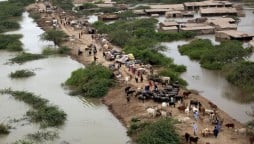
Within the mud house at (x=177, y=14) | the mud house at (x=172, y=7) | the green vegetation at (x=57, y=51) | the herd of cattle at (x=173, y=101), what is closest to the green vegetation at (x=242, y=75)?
the herd of cattle at (x=173, y=101)

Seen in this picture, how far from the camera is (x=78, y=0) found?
59.4 m

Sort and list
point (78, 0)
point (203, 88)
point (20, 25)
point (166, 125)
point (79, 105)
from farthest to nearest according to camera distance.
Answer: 1. point (78, 0)
2. point (20, 25)
3. point (203, 88)
4. point (79, 105)
5. point (166, 125)

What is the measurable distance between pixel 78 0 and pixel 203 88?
37152 millimetres

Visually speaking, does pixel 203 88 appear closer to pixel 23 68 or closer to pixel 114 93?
pixel 114 93

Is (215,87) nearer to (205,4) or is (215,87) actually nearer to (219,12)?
(219,12)

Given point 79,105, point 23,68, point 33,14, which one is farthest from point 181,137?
point 33,14

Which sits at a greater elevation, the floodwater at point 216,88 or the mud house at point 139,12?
the mud house at point 139,12

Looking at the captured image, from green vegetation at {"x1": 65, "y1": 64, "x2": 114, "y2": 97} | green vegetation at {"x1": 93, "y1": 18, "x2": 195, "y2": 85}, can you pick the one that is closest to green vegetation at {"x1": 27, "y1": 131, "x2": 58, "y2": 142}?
green vegetation at {"x1": 65, "y1": 64, "x2": 114, "y2": 97}

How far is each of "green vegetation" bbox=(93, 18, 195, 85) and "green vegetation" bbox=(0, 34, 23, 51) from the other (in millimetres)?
7091

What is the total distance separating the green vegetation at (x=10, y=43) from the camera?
1422 inches

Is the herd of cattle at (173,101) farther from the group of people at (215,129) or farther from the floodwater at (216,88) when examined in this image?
the floodwater at (216,88)

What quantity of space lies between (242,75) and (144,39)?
11276 mm

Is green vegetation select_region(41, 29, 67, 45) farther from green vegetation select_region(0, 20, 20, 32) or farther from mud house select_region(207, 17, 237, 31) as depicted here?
mud house select_region(207, 17, 237, 31)

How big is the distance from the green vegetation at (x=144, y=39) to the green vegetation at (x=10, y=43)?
7091 millimetres
